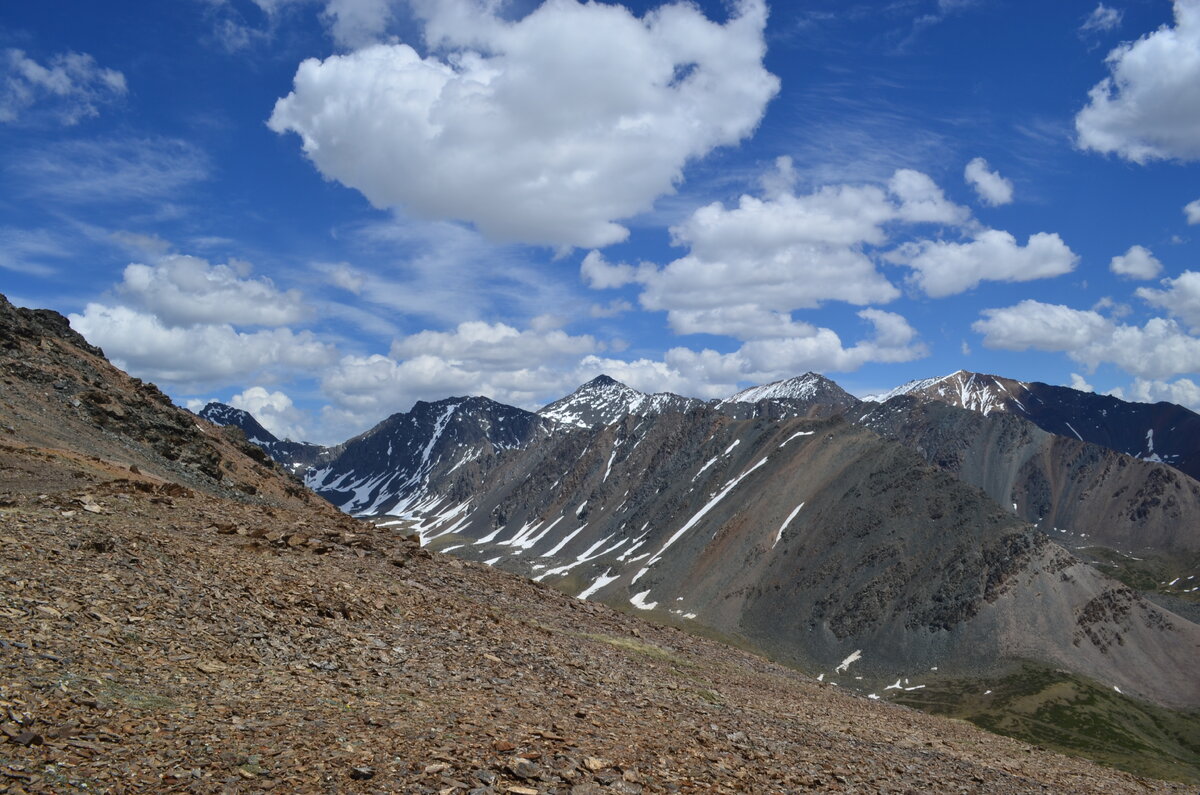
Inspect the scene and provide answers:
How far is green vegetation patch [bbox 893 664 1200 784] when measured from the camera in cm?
12850

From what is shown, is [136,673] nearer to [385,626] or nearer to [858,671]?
[385,626]

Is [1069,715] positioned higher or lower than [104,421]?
lower

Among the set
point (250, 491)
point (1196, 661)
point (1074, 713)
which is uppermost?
point (250, 491)

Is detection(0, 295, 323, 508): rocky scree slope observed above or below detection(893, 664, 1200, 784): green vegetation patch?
above

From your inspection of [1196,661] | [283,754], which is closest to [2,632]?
[283,754]

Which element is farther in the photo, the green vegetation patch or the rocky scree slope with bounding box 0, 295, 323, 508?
the green vegetation patch

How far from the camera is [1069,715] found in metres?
139

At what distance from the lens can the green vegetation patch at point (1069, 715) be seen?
422 feet

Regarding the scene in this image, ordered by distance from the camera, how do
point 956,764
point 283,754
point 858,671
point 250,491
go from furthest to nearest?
point 858,671 < point 250,491 < point 956,764 < point 283,754

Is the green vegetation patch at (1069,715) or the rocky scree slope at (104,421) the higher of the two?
the rocky scree slope at (104,421)

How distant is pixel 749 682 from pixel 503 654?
16.4 metres

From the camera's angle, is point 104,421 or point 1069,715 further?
point 1069,715

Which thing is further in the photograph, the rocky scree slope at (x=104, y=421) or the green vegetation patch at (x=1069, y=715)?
the green vegetation patch at (x=1069, y=715)

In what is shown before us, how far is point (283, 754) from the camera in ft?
44.4
